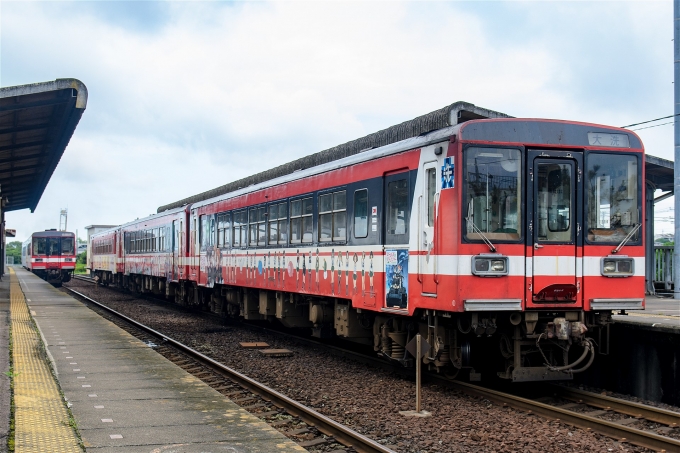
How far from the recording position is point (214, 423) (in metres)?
7.34

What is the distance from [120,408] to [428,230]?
401 centimetres

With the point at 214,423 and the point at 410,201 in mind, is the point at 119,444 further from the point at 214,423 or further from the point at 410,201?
the point at 410,201

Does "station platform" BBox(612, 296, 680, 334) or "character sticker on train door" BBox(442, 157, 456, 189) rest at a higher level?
"character sticker on train door" BBox(442, 157, 456, 189)

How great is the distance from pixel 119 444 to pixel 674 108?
15329 mm

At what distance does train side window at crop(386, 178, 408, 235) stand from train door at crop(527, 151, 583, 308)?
167cm

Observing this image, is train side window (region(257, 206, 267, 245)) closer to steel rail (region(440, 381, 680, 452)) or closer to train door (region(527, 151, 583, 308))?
steel rail (region(440, 381, 680, 452))

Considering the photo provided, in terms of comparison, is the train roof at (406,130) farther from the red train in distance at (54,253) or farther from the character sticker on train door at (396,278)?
the red train in distance at (54,253)

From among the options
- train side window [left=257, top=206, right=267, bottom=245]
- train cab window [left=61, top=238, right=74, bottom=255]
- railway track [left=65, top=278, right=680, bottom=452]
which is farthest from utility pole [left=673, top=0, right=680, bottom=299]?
train cab window [left=61, top=238, right=74, bottom=255]

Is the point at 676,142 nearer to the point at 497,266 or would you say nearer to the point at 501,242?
the point at 501,242

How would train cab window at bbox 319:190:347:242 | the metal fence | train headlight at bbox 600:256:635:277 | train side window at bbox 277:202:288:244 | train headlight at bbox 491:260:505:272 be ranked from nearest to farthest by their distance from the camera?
train headlight at bbox 491:260:505:272 < train headlight at bbox 600:256:635:277 < train cab window at bbox 319:190:347:242 < train side window at bbox 277:202:288:244 < the metal fence

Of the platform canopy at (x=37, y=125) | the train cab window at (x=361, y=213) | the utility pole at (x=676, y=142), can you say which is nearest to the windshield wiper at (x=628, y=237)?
the train cab window at (x=361, y=213)

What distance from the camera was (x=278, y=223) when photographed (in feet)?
47.7

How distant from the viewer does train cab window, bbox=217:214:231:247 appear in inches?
713

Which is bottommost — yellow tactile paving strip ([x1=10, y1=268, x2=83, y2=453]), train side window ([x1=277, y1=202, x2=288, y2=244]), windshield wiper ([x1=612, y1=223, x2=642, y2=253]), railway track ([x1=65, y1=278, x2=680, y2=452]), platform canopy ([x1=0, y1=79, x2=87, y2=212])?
railway track ([x1=65, y1=278, x2=680, y2=452])
